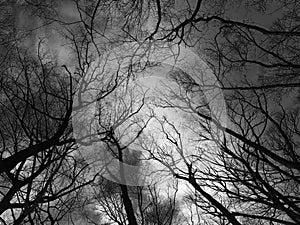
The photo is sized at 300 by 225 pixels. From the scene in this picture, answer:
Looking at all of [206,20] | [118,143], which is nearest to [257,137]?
[206,20]

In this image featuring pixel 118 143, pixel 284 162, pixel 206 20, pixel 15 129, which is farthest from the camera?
pixel 118 143

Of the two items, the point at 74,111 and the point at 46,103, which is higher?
the point at 46,103

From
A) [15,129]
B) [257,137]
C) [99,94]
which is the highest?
[99,94]

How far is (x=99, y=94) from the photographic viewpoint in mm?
7398

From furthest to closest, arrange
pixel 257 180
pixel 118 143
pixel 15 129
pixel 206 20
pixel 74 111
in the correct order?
pixel 118 143 < pixel 15 129 < pixel 74 111 < pixel 257 180 < pixel 206 20

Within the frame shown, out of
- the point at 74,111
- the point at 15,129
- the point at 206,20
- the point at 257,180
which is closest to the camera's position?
the point at 206,20

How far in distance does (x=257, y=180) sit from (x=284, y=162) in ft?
4.10

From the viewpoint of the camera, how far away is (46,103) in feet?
23.3

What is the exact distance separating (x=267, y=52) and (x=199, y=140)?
11.4 ft

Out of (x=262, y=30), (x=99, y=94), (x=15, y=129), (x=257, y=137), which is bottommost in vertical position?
(x=257, y=137)

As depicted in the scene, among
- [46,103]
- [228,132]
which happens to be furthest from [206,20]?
[46,103]

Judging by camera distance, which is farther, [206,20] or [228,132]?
[228,132]

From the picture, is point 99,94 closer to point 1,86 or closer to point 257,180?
point 1,86

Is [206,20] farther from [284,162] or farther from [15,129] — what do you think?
[15,129]
